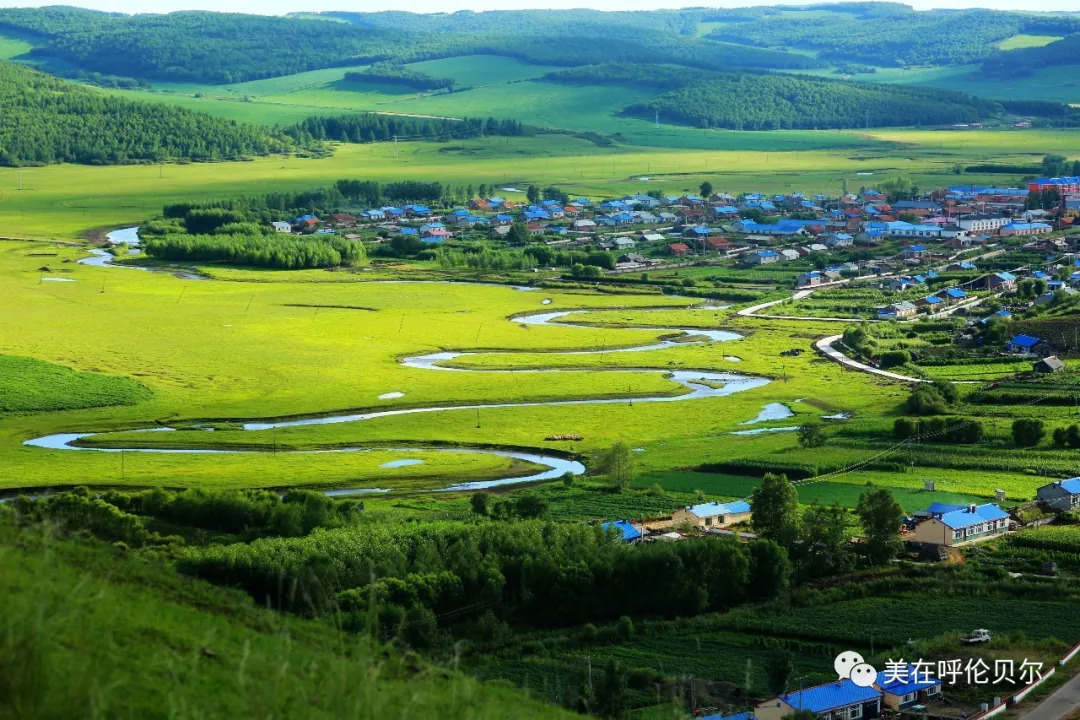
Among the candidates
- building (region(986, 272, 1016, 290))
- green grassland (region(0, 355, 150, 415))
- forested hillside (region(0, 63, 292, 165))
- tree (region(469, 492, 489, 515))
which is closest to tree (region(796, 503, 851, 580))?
tree (region(469, 492, 489, 515))

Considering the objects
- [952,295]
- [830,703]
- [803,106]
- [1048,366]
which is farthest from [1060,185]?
[830,703]

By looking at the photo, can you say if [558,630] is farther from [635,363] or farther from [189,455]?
[635,363]

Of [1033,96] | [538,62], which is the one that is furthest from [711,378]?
[538,62]

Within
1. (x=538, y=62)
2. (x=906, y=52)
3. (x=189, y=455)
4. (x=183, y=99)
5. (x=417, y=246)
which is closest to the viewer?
(x=189, y=455)

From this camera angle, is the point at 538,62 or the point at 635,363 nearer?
the point at 635,363

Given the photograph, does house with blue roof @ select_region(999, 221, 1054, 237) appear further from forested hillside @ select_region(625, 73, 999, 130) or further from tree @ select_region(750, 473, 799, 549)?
forested hillside @ select_region(625, 73, 999, 130)

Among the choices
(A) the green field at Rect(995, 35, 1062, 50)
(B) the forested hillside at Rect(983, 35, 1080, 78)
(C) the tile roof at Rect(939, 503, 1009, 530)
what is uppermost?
(A) the green field at Rect(995, 35, 1062, 50)
